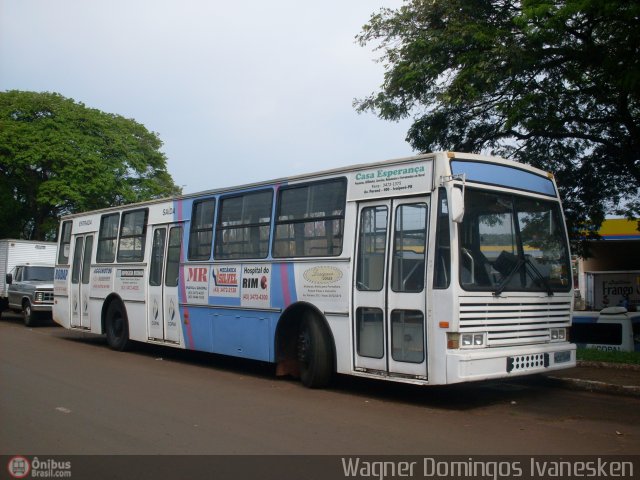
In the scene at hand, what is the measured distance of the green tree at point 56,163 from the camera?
1256 inches

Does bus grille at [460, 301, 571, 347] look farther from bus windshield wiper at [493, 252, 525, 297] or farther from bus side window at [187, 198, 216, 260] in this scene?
bus side window at [187, 198, 216, 260]

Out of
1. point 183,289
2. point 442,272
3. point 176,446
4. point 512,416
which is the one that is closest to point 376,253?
point 442,272

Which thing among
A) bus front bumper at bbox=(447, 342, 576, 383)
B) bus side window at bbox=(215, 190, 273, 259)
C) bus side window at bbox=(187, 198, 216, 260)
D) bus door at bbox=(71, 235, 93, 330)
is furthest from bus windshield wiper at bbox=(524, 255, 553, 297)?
bus door at bbox=(71, 235, 93, 330)

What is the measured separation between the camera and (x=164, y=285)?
12625 millimetres

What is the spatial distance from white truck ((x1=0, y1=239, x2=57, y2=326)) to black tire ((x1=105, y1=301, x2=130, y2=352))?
734 centimetres

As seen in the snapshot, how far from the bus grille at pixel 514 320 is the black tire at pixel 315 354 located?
2297 millimetres

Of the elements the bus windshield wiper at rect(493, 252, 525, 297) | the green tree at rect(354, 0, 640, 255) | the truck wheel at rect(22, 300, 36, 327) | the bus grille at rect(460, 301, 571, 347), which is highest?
the green tree at rect(354, 0, 640, 255)

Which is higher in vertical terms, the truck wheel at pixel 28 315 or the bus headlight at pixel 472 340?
the bus headlight at pixel 472 340

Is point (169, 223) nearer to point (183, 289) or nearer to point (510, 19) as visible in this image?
point (183, 289)

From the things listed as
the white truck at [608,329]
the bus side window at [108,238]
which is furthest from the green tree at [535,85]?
the bus side window at [108,238]

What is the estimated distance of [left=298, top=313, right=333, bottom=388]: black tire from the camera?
9.17 metres

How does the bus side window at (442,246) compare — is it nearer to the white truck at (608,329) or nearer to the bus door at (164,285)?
the white truck at (608,329)

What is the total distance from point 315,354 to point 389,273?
5.70ft

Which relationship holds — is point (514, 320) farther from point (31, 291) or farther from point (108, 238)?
point (31, 291)
